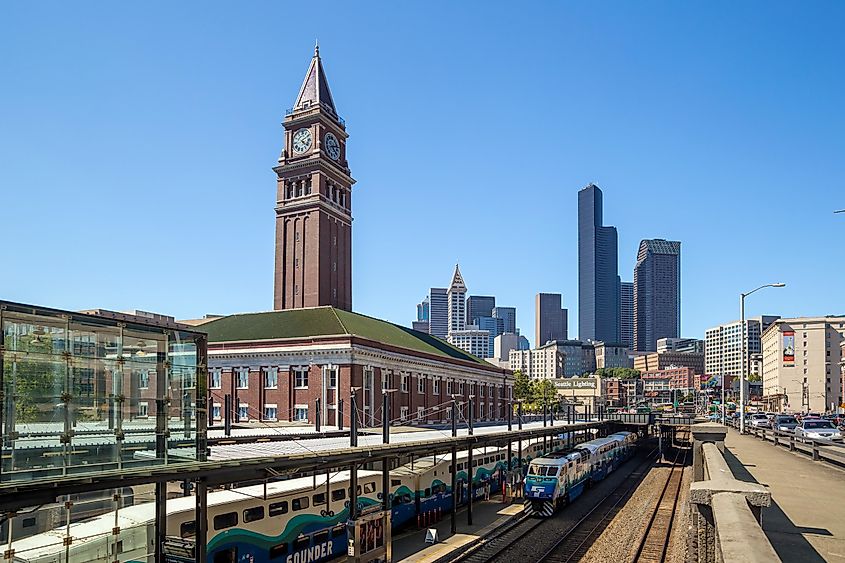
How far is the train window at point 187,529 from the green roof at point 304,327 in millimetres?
42222

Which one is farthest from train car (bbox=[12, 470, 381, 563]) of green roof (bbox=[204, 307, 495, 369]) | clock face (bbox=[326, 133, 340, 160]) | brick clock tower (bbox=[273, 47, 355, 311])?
clock face (bbox=[326, 133, 340, 160])

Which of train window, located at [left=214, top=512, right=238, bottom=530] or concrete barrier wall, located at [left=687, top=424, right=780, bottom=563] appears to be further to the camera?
train window, located at [left=214, top=512, right=238, bottom=530]

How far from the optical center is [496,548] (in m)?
32.2

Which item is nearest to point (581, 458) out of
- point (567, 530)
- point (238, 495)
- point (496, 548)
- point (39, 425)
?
point (567, 530)

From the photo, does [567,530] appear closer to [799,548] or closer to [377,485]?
[377,485]

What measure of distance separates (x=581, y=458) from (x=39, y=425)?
39.3 meters

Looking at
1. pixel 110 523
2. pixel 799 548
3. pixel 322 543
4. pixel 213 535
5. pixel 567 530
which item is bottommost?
pixel 567 530

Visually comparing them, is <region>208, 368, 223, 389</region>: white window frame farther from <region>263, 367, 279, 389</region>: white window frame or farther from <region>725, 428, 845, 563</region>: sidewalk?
<region>725, 428, 845, 563</region>: sidewalk

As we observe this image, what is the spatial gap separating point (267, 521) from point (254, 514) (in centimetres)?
74

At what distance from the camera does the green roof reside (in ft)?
223

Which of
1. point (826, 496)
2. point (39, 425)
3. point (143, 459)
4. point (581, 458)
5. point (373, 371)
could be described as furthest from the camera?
point (373, 371)

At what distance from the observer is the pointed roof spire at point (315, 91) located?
299 feet

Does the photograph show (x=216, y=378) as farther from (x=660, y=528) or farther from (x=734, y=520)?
(x=734, y=520)

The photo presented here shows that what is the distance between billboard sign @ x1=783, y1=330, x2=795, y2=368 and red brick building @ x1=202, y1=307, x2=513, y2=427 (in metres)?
103
